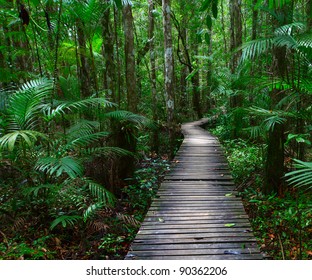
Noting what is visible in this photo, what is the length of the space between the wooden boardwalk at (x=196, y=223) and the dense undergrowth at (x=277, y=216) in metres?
0.42

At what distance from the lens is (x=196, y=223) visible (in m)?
3.06

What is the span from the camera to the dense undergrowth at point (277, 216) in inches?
118

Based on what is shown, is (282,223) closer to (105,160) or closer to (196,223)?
(196,223)

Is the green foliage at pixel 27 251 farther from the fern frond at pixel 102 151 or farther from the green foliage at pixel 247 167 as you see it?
the green foliage at pixel 247 167

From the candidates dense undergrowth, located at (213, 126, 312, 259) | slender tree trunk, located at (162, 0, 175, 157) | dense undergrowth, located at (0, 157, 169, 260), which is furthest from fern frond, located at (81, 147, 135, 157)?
slender tree trunk, located at (162, 0, 175, 157)

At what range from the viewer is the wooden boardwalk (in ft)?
8.22

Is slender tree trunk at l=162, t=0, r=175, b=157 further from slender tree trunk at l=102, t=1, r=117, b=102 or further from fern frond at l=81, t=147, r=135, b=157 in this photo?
fern frond at l=81, t=147, r=135, b=157

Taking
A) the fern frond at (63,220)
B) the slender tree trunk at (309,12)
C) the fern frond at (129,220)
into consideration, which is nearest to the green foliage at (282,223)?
the fern frond at (129,220)

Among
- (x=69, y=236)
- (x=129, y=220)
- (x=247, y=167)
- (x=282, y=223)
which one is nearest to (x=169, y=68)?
(x=247, y=167)

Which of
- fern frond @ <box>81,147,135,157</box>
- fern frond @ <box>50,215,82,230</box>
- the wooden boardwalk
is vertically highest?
fern frond @ <box>81,147,135,157</box>

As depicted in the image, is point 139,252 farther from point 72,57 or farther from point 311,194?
point 72,57

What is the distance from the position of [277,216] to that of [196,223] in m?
1.34

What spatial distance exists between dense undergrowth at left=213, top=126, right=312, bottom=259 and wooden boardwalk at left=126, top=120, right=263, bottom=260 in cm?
42

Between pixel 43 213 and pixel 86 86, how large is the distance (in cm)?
300
